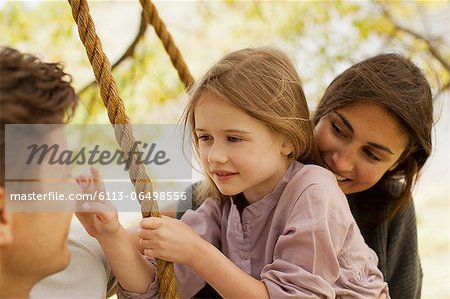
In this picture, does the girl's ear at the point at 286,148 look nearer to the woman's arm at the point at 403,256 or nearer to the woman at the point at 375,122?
the woman at the point at 375,122

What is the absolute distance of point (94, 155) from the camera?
124cm

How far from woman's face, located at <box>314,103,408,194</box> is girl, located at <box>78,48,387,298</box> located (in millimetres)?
91

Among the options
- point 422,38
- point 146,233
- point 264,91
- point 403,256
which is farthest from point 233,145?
point 422,38

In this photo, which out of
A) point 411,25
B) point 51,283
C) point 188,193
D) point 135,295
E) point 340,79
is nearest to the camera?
point 51,283

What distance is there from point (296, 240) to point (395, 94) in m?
0.45

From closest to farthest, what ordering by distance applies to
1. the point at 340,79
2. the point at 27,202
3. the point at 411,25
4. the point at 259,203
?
the point at 27,202, the point at 259,203, the point at 340,79, the point at 411,25

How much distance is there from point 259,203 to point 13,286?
52 centimetres

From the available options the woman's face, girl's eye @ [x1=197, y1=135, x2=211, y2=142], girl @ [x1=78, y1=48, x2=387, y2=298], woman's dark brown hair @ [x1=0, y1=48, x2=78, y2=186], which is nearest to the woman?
the woman's face

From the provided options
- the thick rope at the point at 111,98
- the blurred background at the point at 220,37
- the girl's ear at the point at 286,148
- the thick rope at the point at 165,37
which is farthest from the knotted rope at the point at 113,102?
the blurred background at the point at 220,37

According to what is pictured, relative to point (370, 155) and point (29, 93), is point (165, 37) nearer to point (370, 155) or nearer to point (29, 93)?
point (370, 155)

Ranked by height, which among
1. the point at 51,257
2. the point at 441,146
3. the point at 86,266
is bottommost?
the point at 441,146

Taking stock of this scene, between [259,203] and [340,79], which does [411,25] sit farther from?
[259,203]

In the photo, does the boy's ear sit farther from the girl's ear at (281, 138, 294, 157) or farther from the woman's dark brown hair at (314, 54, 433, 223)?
the woman's dark brown hair at (314, 54, 433, 223)

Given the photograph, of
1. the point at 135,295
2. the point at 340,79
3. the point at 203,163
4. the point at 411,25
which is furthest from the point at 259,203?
the point at 411,25
